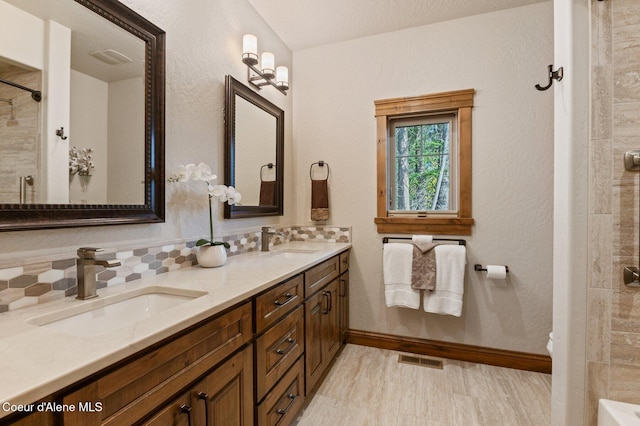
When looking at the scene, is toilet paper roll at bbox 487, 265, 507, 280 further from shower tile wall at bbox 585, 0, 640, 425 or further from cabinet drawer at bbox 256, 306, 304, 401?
cabinet drawer at bbox 256, 306, 304, 401

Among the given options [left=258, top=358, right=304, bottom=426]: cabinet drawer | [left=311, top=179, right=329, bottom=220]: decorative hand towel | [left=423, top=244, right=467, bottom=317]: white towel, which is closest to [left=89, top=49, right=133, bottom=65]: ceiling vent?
[left=258, top=358, right=304, bottom=426]: cabinet drawer

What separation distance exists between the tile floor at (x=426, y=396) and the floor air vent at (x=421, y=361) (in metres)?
0.05

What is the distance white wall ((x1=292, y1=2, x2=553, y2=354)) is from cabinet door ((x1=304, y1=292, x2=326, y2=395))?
2.52 ft

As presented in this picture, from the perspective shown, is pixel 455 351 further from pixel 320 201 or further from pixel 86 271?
pixel 86 271

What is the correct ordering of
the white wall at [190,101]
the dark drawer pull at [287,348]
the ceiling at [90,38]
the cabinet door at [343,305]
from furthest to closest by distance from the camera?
1. the cabinet door at [343,305]
2. the dark drawer pull at [287,348]
3. the white wall at [190,101]
4. the ceiling at [90,38]

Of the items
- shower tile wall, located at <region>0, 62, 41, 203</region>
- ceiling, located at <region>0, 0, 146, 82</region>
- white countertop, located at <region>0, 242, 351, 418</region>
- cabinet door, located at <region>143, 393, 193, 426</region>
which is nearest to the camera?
white countertop, located at <region>0, 242, 351, 418</region>

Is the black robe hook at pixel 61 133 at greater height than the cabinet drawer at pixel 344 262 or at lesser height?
greater

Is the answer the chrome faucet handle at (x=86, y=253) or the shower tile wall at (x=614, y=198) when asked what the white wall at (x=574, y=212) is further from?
the chrome faucet handle at (x=86, y=253)

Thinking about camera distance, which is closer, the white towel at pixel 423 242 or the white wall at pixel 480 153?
the white wall at pixel 480 153

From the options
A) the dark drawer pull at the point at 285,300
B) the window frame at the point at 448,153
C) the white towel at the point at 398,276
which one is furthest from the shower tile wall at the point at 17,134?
the window frame at the point at 448,153

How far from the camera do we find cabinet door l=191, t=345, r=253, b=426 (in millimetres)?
857

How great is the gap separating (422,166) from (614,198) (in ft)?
4.84

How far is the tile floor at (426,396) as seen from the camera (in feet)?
5.31

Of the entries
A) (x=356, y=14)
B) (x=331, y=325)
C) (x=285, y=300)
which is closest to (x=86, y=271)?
(x=285, y=300)
